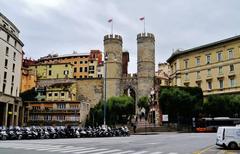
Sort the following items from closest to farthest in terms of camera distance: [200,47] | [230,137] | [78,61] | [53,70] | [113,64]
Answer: [230,137] → [200,47] → [113,64] → [53,70] → [78,61]

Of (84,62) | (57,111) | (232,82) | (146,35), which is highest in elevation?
(146,35)

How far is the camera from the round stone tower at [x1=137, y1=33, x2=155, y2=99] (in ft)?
294

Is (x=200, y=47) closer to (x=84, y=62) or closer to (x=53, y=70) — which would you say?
(x=84, y=62)

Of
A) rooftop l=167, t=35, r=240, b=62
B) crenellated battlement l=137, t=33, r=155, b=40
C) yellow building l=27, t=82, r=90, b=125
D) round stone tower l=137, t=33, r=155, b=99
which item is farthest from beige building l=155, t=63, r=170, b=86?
yellow building l=27, t=82, r=90, b=125

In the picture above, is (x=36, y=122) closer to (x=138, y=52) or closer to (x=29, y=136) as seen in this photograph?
(x=138, y=52)

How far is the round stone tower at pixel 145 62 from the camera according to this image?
89562 mm

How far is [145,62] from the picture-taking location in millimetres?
91312

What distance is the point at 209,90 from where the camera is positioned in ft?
233

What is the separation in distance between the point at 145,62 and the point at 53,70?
3237cm

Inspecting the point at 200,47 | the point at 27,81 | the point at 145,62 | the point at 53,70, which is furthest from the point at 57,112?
the point at 200,47

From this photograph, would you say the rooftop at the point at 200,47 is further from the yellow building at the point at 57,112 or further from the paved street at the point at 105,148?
the paved street at the point at 105,148

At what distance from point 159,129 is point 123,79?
40.2 metres

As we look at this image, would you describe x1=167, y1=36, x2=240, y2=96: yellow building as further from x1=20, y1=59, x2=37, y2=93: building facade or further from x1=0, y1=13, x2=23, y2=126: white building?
x1=20, y1=59, x2=37, y2=93: building facade

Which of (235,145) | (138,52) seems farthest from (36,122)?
(235,145)
